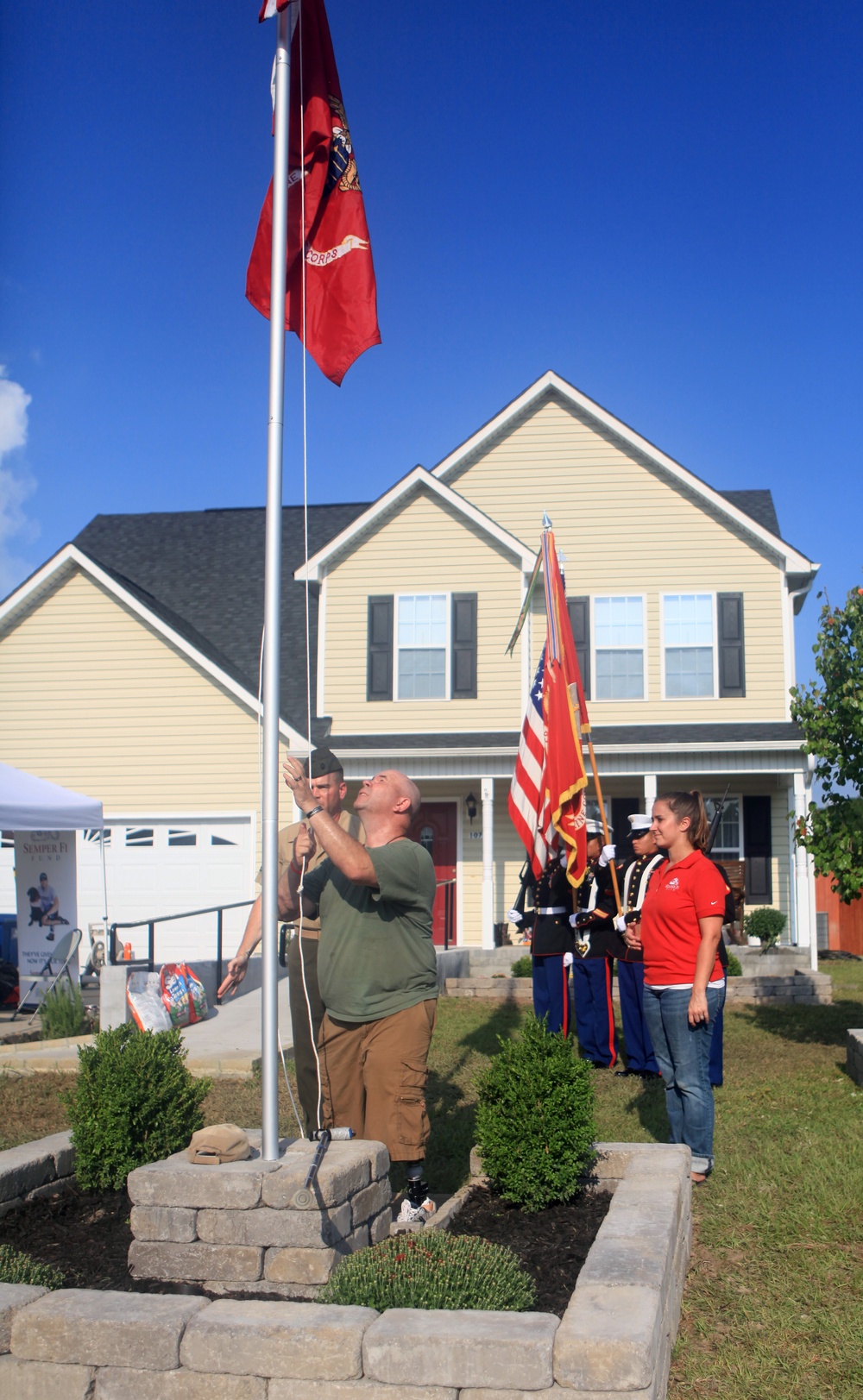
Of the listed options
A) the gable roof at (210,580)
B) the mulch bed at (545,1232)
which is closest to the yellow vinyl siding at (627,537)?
the gable roof at (210,580)

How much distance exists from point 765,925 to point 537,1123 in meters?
12.7

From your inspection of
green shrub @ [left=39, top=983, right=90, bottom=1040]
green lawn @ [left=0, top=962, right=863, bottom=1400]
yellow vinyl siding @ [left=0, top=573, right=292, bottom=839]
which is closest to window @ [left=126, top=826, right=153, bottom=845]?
yellow vinyl siding @ [left=0, top=573, right=292, bottom=839]

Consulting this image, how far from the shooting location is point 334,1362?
10.5 ft

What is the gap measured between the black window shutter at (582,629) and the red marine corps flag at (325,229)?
13.2 meters

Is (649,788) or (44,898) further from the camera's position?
(649,788)

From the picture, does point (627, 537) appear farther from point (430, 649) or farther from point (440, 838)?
point (440, 838)

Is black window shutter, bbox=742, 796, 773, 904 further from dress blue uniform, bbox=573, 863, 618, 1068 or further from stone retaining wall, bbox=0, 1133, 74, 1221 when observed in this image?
stone retaining wall, bbox=0, 1133, 74, 1221

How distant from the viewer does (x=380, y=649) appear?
1830 cm

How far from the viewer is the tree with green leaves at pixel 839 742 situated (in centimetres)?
884

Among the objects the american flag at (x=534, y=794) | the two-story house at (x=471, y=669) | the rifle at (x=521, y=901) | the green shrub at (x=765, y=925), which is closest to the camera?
the american flag at (x=534, y=794)

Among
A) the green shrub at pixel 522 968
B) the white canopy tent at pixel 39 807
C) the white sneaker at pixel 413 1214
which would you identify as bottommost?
the green shrub at pixel 522 968

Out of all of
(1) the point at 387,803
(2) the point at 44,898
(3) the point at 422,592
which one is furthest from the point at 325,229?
(3) the point at 422,592

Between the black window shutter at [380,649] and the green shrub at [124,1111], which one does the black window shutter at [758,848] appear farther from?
the green shrub at [124,1111]

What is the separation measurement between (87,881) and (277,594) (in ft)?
47.1
